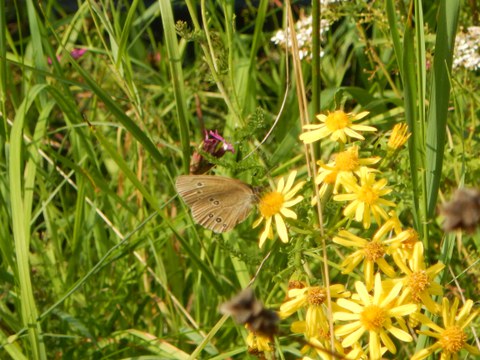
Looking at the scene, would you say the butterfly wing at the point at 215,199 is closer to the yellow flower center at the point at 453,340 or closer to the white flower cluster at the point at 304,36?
the yellow flower center at the point at 453,340

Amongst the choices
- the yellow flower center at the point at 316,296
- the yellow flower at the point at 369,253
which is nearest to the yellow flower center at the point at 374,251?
the yellow flower at the point at 369,253

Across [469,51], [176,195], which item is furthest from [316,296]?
[469,51]

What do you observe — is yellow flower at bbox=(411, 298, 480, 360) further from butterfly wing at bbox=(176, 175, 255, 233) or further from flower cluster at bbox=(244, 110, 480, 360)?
butterfly wing at bbox=(176, 175, 255, 233)

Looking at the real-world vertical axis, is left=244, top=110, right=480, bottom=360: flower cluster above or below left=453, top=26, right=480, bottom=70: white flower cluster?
below

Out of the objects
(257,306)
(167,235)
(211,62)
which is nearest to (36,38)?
(167,235)

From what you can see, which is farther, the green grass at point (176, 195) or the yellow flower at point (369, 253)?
the green grass at point (176, 195)

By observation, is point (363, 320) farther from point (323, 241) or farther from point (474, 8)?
point (474, 8)

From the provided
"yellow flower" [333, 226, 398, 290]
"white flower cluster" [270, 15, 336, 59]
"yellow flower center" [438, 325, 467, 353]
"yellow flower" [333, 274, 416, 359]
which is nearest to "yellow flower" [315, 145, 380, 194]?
"yellow flower" [333, 226, 398, 290]
